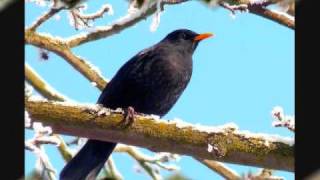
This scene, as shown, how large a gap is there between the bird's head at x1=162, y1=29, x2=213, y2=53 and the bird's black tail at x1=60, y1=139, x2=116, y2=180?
31.0 inches

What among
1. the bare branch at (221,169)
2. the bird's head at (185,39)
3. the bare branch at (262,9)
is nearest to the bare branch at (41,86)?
the bare branch at (221,169)

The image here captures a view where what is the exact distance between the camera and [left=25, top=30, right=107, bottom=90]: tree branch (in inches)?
79.7

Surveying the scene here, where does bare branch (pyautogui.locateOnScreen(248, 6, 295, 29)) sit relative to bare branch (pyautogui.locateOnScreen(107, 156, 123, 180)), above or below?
above

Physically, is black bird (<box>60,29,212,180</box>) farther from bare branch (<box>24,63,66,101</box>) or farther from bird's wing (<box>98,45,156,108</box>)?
bare branch (<box>24,63,66,101</box>)

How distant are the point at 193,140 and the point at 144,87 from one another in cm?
102

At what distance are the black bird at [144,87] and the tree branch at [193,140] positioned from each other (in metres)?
0.74
